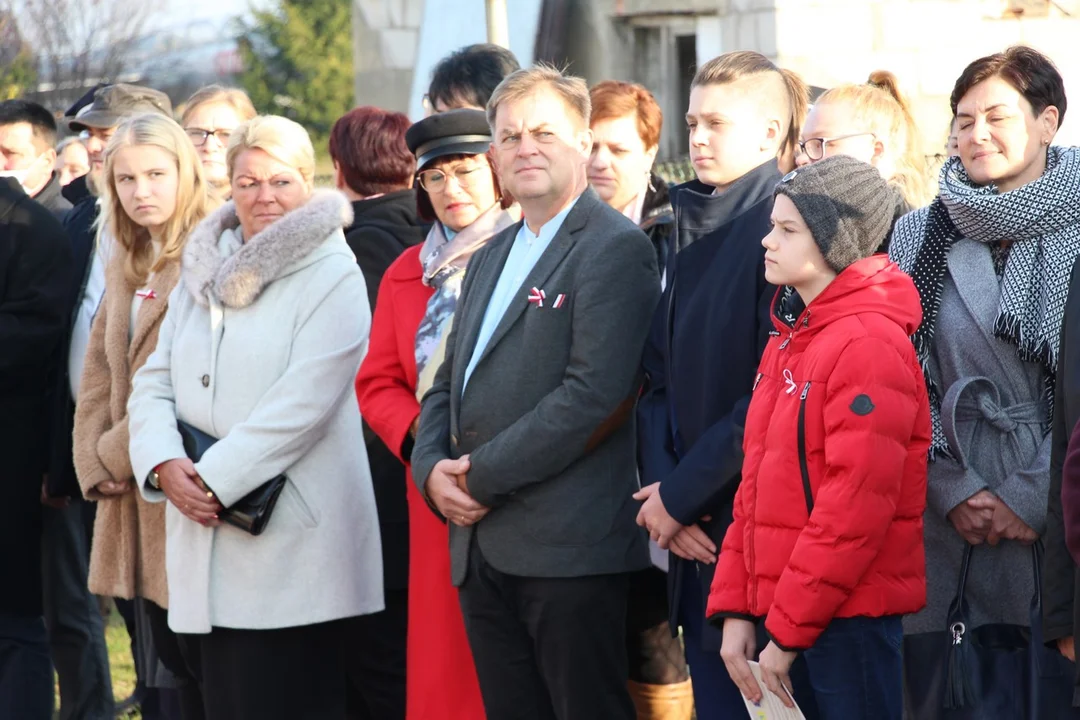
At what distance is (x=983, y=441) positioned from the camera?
342 cm

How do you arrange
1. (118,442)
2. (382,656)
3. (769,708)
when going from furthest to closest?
(382,656), (118,442), (769,708)

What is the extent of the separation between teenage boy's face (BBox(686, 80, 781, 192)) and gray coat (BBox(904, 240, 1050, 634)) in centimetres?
55

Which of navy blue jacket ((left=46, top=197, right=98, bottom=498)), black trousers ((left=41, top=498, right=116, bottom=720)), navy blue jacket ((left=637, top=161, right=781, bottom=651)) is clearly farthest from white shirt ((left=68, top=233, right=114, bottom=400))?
navy blue jacket ((left=637, top=161, right=781, bottom=651))

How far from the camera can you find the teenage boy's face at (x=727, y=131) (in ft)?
11.7

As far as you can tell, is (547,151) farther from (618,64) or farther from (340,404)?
(618,64)

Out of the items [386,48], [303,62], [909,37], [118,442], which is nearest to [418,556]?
[118,442]

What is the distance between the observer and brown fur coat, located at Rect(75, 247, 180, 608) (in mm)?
4496

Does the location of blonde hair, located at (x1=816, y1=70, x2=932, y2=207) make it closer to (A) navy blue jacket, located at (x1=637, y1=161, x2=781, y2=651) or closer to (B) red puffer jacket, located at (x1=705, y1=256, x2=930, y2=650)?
(A) navy blue jacket, located at (x1=637, y1=161, x2=781, y2=651)

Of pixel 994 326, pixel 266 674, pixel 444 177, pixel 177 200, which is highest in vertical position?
pixel 444 177

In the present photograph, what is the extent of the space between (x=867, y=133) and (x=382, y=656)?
225 centimetres

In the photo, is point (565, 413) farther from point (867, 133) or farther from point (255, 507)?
point (867, 133)

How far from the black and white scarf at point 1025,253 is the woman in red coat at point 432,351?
1.31m

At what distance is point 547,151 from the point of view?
3.85 metres

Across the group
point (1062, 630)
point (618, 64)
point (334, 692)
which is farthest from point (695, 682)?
point (618, 64)
